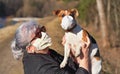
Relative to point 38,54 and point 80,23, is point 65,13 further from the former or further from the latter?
point 80,23

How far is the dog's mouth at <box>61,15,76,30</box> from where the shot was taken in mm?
4777

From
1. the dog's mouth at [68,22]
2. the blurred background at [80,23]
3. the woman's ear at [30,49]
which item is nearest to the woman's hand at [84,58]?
the dog's mouth at [68,22]

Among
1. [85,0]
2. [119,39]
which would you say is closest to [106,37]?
[119,39]

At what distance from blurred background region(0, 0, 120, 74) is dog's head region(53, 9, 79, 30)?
4.16 meters

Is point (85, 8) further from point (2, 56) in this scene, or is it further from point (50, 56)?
point (50, 56)

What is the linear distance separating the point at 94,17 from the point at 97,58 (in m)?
40.2

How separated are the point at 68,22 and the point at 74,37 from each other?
0.93ft

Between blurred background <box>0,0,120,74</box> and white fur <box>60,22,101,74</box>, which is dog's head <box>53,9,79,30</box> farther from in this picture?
blurred background <box>0,0,120,74</box>

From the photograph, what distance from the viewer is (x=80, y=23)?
37.5 m

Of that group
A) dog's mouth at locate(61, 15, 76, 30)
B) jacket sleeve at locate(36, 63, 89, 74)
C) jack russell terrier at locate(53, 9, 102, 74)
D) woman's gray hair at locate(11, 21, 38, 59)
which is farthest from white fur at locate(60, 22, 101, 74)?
→ woman's gray hair at locate(11, 21, 38, 59)

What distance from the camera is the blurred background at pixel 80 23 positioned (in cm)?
1237

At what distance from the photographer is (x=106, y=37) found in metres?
35.0

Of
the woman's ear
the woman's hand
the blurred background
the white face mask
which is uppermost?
the white face mask

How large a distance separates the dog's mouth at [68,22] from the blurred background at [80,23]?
14.0 ft
